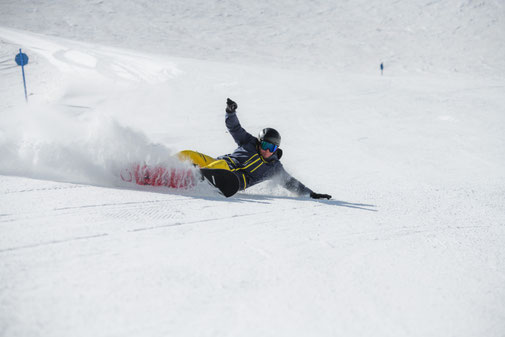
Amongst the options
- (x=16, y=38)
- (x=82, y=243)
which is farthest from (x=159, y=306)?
(x=16, y=38)

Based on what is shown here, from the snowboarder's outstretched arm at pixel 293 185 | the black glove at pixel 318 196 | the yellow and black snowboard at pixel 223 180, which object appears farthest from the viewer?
the snowboarder's outstretched arm at pixel 293 185

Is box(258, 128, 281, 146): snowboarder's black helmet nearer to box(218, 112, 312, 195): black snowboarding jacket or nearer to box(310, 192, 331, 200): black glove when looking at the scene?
box(218, 112, 312, 195): black snowboarding jacket

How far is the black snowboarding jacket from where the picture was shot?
395 cm

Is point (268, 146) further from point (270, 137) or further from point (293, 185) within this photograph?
point (293, 185)

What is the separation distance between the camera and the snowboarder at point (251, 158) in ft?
12.7

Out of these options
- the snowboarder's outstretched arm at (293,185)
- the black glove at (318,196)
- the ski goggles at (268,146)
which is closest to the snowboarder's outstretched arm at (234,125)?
the ski goggles at (268,146)

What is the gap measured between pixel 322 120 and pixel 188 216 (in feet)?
20.8

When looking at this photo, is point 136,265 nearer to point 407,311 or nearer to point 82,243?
point 82,243

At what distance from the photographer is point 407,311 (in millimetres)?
1769

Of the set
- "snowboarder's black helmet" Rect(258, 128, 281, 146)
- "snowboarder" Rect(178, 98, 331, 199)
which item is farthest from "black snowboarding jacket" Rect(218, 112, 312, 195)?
"snowboarder's black helmet" Rect(258, 128, 281, 146)

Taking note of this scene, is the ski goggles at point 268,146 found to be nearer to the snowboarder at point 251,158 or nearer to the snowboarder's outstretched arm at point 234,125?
the snowboarder at point 251,158

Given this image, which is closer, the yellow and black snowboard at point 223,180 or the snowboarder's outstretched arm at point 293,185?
the yellow and black snowboard at point 223,180

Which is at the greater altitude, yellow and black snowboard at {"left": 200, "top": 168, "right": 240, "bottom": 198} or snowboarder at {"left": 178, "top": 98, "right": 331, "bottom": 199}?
snowboarder at {"left": 178, "top": 98, "right": 331, "bottom": 199}

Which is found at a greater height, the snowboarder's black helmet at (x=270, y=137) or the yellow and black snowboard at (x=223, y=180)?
the snowboarder's black helmet at (x=270, y=137)
